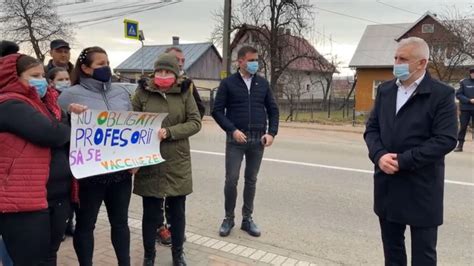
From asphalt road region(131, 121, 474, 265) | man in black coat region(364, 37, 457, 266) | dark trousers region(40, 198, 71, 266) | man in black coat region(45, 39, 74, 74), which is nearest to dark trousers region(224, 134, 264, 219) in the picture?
asphalt road region(131, 121, 474, 265)

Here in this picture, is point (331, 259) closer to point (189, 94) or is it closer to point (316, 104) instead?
point (189, 94)

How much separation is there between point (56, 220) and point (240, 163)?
7.59ft

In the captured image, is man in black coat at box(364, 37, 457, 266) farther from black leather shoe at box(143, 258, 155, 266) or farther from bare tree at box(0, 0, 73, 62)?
bare tree at box(0, 0, 73, 62)

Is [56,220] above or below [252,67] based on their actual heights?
below

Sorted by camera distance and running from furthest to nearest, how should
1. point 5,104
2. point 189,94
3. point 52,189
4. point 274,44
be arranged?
point 274,44, point 189,94, point 52,189, point 5,104

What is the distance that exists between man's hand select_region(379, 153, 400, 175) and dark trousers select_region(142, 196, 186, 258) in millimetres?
1700

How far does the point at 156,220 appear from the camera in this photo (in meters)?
3.79

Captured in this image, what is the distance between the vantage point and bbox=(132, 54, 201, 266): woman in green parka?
3.65m

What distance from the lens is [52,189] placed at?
2.76 m

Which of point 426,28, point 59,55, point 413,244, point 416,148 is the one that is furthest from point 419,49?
point 426,28

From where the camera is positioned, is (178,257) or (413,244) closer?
(413,244)

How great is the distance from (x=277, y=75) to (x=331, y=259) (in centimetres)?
2635

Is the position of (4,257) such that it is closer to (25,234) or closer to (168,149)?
(25,234)

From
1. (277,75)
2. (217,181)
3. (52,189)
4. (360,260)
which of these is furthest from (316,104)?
(52,189)
